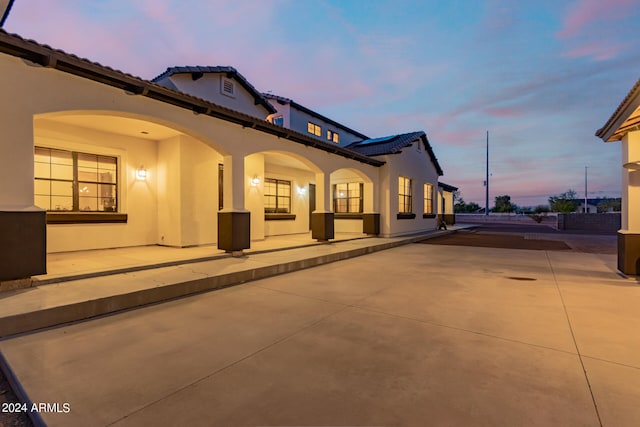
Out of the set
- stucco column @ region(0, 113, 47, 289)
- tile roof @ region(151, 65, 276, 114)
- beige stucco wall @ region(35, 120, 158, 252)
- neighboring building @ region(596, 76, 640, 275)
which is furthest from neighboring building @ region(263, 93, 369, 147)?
neighboring building @ region(596, 76, 640, 275)

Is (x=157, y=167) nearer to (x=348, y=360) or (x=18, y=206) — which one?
(x=18, y=206)

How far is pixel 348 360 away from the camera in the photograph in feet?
8.36

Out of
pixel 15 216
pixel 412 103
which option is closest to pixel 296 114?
pixel 15 216

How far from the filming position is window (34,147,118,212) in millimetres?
6875

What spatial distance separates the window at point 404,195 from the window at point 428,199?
2488 mm

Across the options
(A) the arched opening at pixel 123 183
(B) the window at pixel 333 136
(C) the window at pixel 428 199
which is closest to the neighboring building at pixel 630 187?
(A) the arched opening at pixel 123 183

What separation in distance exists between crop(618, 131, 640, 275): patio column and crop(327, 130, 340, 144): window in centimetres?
1719

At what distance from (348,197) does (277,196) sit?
3676 mm

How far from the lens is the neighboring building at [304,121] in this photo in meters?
18.0

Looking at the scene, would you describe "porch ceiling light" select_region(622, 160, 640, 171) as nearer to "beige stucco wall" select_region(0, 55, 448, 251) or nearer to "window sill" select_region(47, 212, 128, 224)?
"beige stucco wall" select_region(0, 55, 448, 251)

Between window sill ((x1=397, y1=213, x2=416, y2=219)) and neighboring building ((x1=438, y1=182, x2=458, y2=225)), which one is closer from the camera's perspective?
window sill ((x1=397, y1=213, x2=416, y2=219))

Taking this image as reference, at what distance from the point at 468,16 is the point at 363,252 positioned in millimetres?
12199

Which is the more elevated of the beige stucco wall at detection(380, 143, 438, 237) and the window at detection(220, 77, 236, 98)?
the window at detection(220, 77, 236, 98)

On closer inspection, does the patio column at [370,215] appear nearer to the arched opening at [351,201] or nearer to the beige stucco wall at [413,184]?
the arched opening at [351,201]
